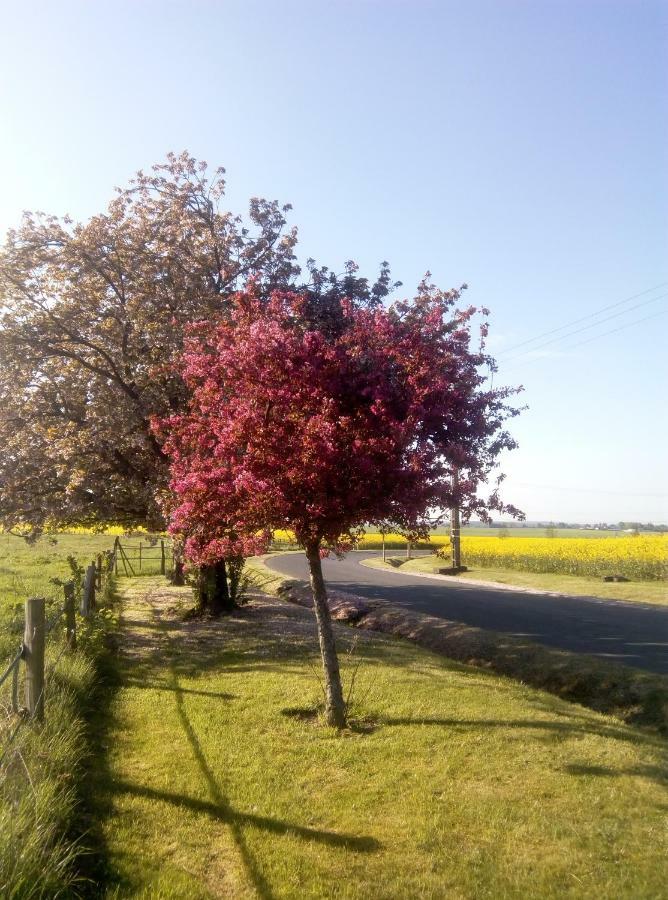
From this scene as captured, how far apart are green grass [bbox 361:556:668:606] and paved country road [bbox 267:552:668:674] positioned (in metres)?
1.04

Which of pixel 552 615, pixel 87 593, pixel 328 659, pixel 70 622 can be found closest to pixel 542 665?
pixel 328 659

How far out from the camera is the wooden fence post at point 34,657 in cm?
577

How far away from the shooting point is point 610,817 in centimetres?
482

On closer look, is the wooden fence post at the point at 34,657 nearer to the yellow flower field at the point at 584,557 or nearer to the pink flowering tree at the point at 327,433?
the pink flowering tree at the point at 327,433

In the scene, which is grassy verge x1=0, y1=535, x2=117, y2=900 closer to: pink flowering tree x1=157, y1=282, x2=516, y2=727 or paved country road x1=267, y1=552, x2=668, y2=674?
pink flowering tree x1=157, y1=282, x2=516, y2=727

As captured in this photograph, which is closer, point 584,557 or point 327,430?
point 327,430

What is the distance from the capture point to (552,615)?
50.5 feet

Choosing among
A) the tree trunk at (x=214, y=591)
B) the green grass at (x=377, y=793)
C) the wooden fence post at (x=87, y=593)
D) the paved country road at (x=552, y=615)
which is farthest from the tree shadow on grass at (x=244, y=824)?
the tree trunk at (x=214, y=591)

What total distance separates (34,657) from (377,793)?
3.14m

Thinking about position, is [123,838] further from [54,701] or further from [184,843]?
[54,701]

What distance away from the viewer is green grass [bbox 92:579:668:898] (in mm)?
4113

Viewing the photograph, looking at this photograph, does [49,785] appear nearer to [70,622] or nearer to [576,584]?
[70,622]

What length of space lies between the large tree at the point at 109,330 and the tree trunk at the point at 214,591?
183 cm

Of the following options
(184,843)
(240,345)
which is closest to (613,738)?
(184,843)
